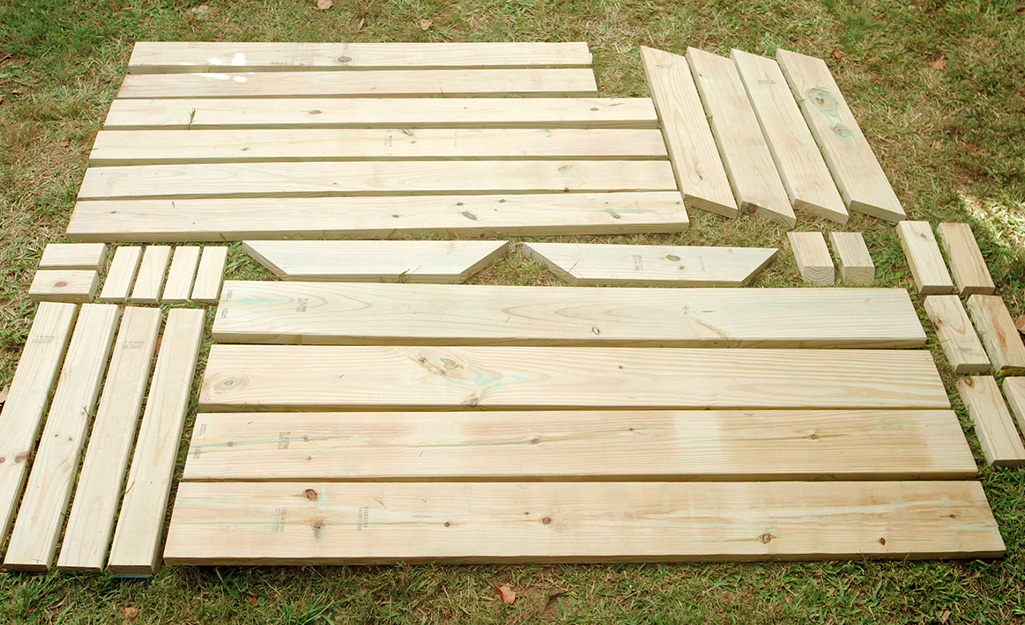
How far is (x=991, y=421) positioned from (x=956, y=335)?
0.33 meters

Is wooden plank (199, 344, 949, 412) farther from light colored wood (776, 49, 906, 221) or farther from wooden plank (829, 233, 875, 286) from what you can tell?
light colored wood (776, 49, 906, 221)

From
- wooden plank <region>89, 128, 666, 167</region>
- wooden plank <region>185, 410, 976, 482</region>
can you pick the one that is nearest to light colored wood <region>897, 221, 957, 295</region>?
wooden plank <region>185, 410, 976, 482</region>

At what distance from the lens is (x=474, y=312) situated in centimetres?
245

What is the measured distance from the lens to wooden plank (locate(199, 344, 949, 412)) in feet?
7.34

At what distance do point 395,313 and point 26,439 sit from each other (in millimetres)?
1097

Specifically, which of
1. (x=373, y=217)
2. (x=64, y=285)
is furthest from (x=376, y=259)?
(x=64, y=285)

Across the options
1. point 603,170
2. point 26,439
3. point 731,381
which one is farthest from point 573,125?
point 26,439

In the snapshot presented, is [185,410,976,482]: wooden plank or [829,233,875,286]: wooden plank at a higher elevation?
[829,233,875,286]: wooden plank

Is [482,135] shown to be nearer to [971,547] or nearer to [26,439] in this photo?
[26,439]

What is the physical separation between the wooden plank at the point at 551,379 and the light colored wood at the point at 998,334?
0.92ft

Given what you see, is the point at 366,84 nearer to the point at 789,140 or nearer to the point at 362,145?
the point at 362,145

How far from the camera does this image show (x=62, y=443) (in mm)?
2145

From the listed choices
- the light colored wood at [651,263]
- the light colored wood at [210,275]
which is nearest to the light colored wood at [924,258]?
the light colored wood at [651,263]

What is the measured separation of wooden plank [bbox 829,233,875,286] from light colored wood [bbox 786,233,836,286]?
41 millimetres
